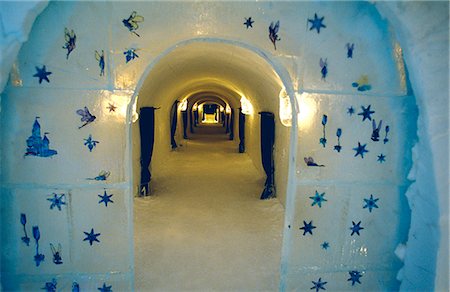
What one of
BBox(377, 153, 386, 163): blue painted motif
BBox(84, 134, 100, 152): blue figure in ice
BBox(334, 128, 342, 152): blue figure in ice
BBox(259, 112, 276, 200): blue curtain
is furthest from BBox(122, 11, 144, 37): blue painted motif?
BBox(259, 112, 276, 200): blue curtain

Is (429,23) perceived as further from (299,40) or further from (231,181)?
(231,181)

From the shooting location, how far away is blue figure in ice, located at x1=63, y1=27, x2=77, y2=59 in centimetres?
280

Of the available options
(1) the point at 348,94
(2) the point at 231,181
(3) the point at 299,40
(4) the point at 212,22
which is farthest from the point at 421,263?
(2) the point at 231,181

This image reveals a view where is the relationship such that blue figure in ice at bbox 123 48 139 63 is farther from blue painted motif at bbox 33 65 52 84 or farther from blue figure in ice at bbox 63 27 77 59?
blue painted motif at bbox 33 65 52 84

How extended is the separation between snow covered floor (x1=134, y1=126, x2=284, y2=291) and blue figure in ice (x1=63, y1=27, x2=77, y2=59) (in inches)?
116

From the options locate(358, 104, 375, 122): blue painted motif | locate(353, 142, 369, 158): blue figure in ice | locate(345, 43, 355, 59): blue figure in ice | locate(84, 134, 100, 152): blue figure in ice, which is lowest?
locate(353, 142, 369, 158): blue figure in ice

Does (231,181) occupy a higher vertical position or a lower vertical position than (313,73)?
lower

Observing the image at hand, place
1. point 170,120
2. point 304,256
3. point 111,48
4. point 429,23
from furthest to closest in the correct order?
point 170,120 < point 304,256 < point 111,48 < point 429,23

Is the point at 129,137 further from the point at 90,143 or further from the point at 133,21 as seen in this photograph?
the point at 133,21

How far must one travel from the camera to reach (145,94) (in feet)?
21.7

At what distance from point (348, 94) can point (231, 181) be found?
5.64m

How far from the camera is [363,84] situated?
308 cm

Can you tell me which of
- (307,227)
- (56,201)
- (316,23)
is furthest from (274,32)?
(56,201)

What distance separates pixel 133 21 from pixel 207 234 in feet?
A: 12.2
